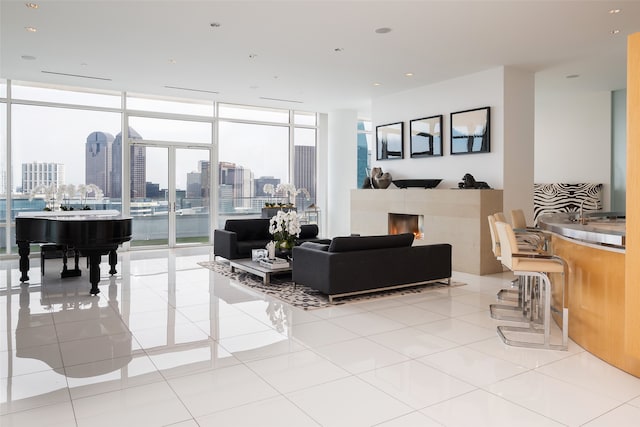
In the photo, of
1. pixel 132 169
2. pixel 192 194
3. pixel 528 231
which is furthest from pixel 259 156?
pixel 528 231

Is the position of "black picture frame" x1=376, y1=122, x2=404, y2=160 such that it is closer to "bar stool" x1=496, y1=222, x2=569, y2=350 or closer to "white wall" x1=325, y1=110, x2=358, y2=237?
"white wall" x1=325, y1=110, x2=358, y2=237

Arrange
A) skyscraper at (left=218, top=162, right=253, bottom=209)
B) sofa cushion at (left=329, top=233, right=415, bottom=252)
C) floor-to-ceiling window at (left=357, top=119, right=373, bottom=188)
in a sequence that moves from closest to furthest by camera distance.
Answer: sofa cushion at (left=329, top=233, right=415, bottom=252)
skyscraper at (left=218, top=162, right=253, bottom=209)
floor-to-ceiling window at (left=357, top=119, right=373, bottom=188)

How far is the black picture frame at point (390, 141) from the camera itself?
383 inches

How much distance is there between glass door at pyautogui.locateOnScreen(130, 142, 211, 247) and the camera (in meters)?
10.5

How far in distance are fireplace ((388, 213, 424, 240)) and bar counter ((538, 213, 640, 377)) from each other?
4223mm

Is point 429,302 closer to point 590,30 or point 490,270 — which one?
point 490,270

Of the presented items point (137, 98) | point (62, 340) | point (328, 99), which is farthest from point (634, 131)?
point (137, 98)

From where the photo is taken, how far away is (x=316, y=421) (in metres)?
2.68

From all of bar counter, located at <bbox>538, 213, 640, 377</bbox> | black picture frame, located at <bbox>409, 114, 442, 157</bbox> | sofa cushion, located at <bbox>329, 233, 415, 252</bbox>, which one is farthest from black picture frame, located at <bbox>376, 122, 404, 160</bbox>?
bar counter, located at <bbox>538, 213, 640, 377</bbox>

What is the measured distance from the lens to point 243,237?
8320 millimetres

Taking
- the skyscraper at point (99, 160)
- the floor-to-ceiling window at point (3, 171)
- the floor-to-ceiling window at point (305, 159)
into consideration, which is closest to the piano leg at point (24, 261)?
the floor-to-ceiling window at point (3, 171)

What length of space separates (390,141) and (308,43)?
3.89 m

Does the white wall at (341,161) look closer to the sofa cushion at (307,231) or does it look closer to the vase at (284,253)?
the sofa cushion at (307,231)

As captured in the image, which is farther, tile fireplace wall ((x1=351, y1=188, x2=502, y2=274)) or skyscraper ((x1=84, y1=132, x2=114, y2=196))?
skyscraper ((x1=84, y1=132, x2=114, y2=196))
